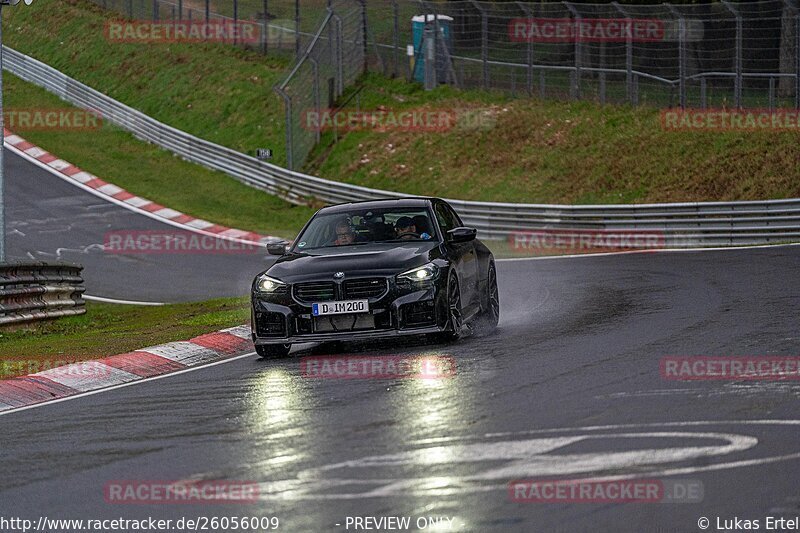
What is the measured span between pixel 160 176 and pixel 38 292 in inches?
920

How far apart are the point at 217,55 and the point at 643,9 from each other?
21.6 m

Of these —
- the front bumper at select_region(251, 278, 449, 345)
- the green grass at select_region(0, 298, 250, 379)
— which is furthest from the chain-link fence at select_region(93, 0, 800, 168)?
the front bumper at select_region(251, 278, 449, 345)

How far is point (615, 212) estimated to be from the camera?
28.7m

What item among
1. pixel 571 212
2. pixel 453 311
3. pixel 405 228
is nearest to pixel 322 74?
pixel 571 212

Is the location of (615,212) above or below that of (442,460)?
below

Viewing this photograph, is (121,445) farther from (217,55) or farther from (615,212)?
(217,55)

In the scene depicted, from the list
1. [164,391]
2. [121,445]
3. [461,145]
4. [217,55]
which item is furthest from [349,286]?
[217,55]

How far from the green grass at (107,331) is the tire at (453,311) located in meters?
3.52

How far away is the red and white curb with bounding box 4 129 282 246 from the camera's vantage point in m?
33.4

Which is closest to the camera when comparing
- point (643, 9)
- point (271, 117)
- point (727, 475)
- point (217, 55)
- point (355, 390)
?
point (727, 475)

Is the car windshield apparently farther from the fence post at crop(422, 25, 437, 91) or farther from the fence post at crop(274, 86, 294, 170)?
the fence post at crop(422, 25, 437, 91)

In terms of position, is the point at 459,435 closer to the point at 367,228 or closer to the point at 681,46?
the point at 367,228

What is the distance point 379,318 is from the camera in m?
12.2

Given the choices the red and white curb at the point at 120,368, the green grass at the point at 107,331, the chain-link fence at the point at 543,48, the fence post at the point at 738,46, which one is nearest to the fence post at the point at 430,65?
the chain-link fence at the point at 543,48
